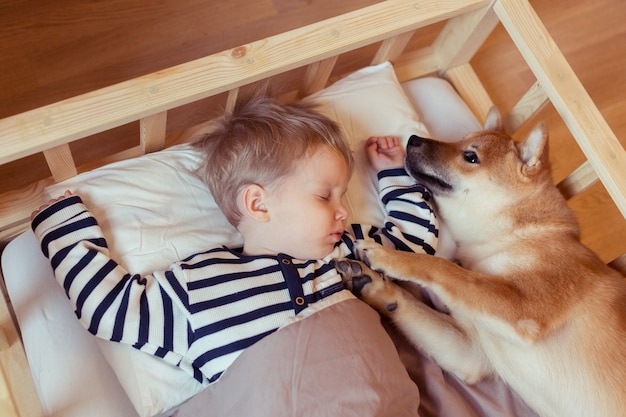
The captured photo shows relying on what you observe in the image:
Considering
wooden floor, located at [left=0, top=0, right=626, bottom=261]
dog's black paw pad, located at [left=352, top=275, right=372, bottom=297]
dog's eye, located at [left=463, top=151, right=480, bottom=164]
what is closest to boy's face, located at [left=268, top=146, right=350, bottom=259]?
dog's black paw pad, located at [left=352, top=275, right=372, bottom=297]

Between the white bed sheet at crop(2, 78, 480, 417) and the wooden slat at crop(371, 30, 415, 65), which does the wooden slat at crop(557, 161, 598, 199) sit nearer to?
the wooden slat at crop(371, 30, 415, 65)

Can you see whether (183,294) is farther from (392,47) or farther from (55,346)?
(392,47)

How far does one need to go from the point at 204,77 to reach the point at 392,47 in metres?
0.59

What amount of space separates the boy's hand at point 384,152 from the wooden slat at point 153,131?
510mm

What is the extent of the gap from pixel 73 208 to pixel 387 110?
0.81 m

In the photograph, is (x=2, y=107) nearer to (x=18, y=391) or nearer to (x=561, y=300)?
(x=18, y=391)

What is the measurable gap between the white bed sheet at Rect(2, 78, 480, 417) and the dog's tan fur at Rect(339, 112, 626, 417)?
1.80ft

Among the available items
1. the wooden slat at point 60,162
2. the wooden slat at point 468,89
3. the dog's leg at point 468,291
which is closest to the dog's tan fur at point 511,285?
the dog's leg at point 468,291

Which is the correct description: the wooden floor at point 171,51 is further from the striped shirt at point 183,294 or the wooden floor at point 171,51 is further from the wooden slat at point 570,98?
the wooden slat at point 570,98

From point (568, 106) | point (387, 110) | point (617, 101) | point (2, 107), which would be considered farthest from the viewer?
point (617, 101)

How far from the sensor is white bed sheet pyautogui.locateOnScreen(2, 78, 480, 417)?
1.15m

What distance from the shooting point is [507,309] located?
1210mm

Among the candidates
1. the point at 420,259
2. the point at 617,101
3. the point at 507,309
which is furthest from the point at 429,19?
the point at 617,101

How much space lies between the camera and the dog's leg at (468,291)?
1205 millimetres
